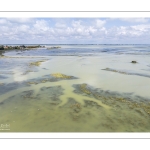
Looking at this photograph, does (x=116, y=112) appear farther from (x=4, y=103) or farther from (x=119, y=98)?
(x=4, y=103)

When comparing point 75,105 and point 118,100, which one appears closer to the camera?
point 75,105

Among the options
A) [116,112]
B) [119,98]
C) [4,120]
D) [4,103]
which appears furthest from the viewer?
[119,98]

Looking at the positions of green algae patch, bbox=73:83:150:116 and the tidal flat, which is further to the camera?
green algae patch, bbox=73:83:150:116

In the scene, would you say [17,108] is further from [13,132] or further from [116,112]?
[116,112]

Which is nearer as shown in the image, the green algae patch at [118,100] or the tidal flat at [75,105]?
the tidal flat at [75,105]

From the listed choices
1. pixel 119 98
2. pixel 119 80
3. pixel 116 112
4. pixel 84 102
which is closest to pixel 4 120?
pixel 84 102

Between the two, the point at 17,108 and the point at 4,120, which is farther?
the point at 17,108

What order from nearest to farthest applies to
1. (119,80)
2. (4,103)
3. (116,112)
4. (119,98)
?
(116,112) → (4,103) → (119,98) → (119,80)

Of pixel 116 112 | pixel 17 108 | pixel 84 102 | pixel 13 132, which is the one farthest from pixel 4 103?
pixel 116 112
